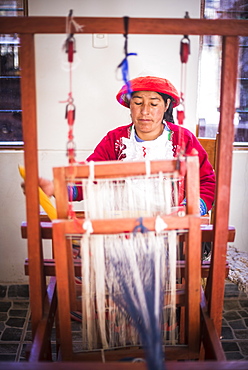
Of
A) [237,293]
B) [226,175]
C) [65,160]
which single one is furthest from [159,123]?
[237,293]

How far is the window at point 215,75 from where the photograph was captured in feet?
9.66

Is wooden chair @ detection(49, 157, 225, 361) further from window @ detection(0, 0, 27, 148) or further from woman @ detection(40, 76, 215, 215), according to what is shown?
window @ detection(0, 0, 27, 148)

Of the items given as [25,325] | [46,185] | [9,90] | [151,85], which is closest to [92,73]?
[9,90]

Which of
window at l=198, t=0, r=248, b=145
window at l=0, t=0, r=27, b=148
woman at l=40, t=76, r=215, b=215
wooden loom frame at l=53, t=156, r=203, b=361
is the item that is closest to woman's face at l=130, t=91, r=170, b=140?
woman at l=40, t=76, r=215, b=215

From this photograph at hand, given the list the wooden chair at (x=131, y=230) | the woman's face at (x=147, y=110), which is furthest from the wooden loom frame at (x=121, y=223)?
the woman's face at (x=147, y=110)

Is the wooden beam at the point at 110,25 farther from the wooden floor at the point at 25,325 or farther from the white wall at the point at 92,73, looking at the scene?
the wooden floor at the point at 25,325

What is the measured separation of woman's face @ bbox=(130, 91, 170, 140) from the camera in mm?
2061

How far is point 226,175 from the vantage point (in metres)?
1.35

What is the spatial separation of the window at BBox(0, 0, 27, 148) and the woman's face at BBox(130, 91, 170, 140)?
1387 millimetres

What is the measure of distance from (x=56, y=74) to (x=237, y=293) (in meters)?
2.50

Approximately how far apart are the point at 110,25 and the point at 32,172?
0.58 meters

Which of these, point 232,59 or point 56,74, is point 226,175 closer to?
point 232,59

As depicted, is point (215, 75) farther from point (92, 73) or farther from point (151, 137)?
point (151, 137)

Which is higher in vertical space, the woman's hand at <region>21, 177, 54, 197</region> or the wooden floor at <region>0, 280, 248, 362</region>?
the woman's hand at <region>21, 177, 54, 197</region>
